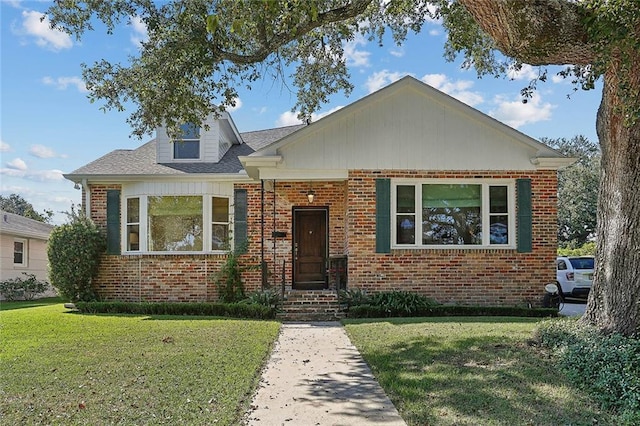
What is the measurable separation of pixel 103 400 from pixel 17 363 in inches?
94.1

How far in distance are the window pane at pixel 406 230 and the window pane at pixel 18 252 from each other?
50.4 feet

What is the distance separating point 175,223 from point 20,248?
1026cm

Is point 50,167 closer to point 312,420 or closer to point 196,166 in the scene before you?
point 196,166

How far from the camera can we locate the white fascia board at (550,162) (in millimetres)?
12302

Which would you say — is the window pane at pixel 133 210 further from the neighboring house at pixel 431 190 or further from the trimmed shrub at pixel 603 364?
the trimmed shrub at pixel 603 364

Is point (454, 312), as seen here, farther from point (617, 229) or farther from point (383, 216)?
point (617, 229)

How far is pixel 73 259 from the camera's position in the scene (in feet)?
42.5

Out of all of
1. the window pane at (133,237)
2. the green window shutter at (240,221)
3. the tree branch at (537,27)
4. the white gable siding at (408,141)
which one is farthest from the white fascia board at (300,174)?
the tree branch at (537,27)

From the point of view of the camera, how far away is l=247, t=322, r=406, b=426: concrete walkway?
4.65m

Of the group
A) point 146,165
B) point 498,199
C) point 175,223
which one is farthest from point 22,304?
point 498,199

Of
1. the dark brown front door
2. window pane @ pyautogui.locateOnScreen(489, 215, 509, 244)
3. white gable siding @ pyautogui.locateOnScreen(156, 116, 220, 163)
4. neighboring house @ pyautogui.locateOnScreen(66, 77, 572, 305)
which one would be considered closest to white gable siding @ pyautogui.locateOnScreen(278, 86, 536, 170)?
neighboring house @ pyautogui.locateOnScreen(66, 77, 572, 305)

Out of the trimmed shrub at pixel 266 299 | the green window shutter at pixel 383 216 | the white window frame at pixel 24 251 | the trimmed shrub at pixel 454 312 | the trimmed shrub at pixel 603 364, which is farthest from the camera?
the white window frame at pixel 24 251

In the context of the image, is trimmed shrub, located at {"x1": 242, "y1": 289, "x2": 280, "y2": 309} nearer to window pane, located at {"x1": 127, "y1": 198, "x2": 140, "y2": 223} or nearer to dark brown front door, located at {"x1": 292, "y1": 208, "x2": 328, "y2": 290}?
dark brown front door, located at {"x1": 292, "y1": 208, "x2": 328, "y2": 290}

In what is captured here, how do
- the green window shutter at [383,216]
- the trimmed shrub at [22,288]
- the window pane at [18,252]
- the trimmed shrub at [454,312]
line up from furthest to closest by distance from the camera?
the window pane at [18,252] → the trimmed shrub at [22,288] → the green window shutter at [383,216] → the trimmed shrub at [454,312]
